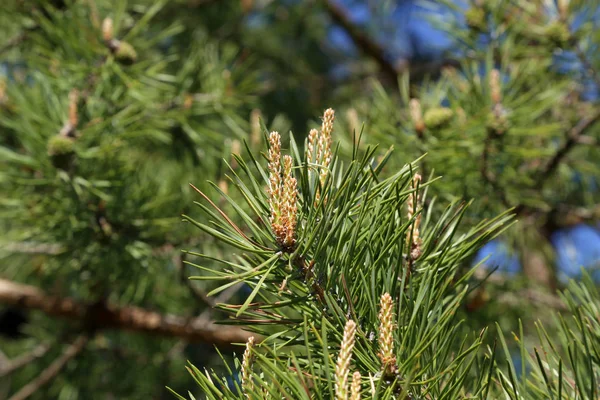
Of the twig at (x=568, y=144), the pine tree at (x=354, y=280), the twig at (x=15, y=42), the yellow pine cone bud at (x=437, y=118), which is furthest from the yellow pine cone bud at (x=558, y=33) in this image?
the twig at (x=15, y=42)

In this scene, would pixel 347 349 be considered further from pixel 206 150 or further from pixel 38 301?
pixel 38 301

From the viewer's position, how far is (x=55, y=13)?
0.80 m

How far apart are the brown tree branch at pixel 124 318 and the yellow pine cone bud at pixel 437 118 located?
478mm

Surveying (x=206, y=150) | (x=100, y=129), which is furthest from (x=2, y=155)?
(x=206, y=150)

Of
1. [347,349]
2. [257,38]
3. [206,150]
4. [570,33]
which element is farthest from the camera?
[257,38]

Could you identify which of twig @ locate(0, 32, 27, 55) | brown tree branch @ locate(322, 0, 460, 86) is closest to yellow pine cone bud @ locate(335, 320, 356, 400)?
twig @ locate(0, 32, 27, 55)

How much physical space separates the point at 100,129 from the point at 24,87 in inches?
8.1

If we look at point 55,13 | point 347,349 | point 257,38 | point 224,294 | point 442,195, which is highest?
point 257,38

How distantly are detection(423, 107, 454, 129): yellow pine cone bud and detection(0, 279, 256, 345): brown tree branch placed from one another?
0.48 metres

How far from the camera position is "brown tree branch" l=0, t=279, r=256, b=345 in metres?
1.01

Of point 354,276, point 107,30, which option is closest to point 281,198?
point 354,276

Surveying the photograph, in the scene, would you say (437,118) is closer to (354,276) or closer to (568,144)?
(568,144)

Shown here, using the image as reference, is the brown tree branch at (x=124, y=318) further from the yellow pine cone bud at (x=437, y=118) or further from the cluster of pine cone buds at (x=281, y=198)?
the cluster of pine cone buds at (x=281, y=198)

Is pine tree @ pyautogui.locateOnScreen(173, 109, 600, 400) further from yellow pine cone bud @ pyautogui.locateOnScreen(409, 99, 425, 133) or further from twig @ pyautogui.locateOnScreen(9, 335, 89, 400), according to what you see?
twig @ pyautogui.locateOnScreen(9, 335, 89, 400)
